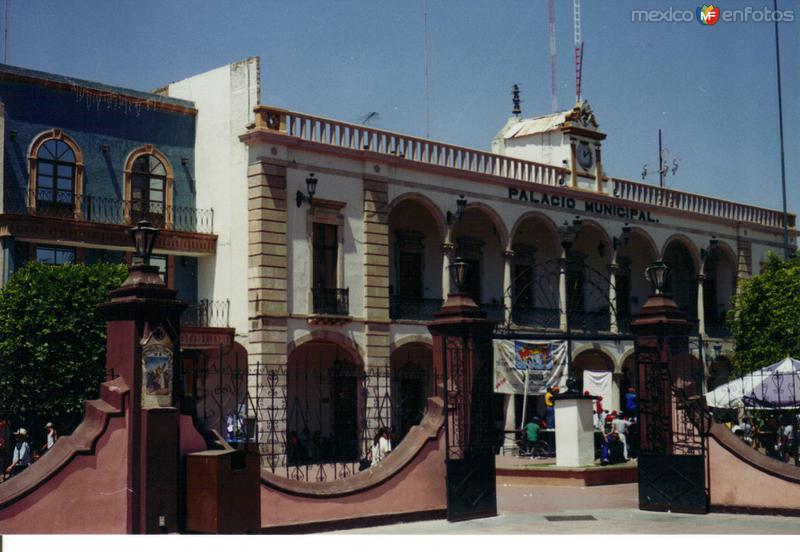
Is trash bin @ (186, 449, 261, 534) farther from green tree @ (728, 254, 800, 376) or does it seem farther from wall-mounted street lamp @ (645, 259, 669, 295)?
green tree @ (728, 254, 800, 376)

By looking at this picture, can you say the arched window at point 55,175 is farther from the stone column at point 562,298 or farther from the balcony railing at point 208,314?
the stone column at point 562,298

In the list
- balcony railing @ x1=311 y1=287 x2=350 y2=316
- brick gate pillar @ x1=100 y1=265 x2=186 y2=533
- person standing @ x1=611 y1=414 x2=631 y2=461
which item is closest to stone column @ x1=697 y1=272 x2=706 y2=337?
person standing @ x1=611 y1=414 x2=631 y2=461

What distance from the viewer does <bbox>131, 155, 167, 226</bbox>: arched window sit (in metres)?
22.8

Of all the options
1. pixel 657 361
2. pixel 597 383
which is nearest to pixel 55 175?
pixel 597 383

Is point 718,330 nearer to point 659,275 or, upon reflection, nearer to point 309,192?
point 309,192

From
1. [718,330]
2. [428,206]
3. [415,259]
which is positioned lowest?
[718,330]

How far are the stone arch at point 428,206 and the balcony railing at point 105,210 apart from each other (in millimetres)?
3672

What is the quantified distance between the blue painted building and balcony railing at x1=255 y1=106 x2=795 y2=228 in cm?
236

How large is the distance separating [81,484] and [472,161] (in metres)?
16.7

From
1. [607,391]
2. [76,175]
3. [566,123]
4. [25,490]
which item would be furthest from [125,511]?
[566,123]

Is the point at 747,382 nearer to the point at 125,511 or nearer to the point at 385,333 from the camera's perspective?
the point at 385,333

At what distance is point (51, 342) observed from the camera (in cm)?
1880

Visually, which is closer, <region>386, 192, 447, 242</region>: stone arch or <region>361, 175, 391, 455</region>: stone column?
<region>361, 175, 391, 455</region>: stone column

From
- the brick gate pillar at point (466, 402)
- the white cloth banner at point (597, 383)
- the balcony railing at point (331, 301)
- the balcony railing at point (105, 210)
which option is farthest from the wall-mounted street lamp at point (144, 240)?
the white cloth banner at point (597, 383)
